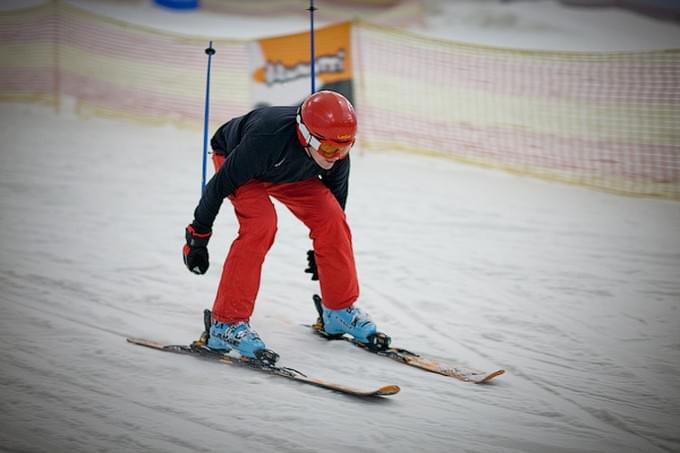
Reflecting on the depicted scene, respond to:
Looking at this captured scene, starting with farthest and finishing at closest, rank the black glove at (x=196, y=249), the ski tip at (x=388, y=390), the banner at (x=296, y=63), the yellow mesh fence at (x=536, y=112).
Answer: the banner at (x=296, y=63) < the yellow mesh fence at (x=536, y=112) < the black glove at (x=196, y=249) < the ski tip at (x=388, y=390)

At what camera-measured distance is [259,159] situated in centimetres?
353

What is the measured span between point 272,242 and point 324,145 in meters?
0.57

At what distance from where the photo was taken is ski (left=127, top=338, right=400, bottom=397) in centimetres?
341

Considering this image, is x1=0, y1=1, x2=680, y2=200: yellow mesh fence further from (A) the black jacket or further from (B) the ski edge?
(A) the black jacket

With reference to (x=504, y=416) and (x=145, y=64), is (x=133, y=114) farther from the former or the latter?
(x=504, y=416)

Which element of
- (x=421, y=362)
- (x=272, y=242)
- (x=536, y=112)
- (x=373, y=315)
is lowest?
(x=373, y=315)

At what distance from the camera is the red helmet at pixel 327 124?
3441mm

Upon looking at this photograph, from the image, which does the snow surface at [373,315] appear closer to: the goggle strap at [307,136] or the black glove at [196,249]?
the black glove at [196,249]

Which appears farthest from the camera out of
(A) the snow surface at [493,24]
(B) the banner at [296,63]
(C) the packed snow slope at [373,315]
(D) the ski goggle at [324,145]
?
(A) the snow surface at [493,24]

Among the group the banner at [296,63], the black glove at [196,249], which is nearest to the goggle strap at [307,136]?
the black glove at [196,249]

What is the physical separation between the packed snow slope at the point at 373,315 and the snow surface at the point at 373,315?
1 centimetres

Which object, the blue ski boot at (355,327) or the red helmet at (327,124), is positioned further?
the blue ski boot at (355,327)

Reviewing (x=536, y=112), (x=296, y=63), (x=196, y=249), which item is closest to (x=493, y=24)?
(x=536, y=112)

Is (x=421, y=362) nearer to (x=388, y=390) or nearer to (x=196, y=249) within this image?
(x=388, y=390)
